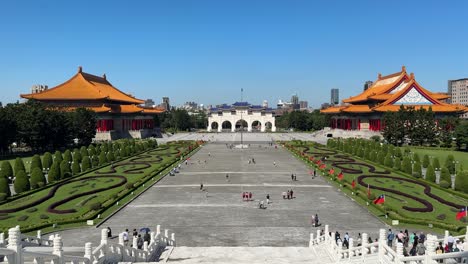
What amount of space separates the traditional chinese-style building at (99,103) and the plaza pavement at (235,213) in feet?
183

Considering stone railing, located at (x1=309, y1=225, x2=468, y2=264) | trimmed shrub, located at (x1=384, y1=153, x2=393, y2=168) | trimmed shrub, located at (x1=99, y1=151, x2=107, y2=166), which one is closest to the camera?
stone railing, located at (x1=309, y1=225, x2=468, y2=264)

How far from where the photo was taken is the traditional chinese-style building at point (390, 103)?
3688 inches

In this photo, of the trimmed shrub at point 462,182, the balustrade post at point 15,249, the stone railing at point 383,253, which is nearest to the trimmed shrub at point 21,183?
the stone railing at point 383,253

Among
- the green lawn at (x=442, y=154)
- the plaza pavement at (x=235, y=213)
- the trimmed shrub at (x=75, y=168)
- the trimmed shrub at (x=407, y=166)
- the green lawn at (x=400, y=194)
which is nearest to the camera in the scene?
the plaza pavement at (x=235, y=213)

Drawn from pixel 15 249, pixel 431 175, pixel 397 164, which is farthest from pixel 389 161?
pixel 15 249

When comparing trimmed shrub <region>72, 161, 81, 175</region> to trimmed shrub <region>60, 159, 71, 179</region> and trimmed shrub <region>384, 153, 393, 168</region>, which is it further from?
trimmed shrub <region>384, 153, 393, 168</region>

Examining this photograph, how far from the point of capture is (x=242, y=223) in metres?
29.1

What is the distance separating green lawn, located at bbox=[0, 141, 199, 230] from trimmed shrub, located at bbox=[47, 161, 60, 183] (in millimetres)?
1183

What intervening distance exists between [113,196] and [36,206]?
5.68 meters

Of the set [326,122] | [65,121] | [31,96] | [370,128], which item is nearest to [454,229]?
[65,121]

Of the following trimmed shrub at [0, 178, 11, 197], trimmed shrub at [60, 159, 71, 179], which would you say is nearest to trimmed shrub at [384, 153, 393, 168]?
trimmed shrub at [60, 159, 71, 179]

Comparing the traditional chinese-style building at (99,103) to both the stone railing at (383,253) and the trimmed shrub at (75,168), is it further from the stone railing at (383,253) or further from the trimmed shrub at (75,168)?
the stone railing at (383,253)

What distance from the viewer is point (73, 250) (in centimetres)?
1384

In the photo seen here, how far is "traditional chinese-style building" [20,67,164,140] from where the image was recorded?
99.2 metres
